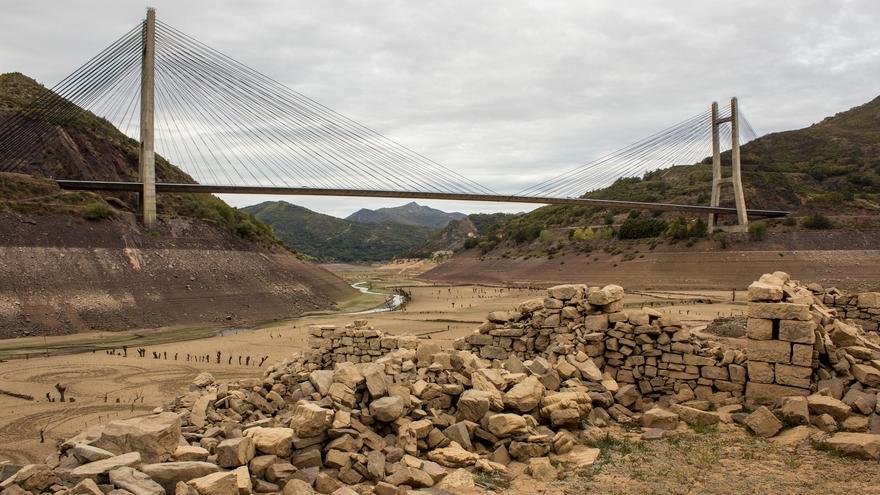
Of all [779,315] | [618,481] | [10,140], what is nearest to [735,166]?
[779,315]

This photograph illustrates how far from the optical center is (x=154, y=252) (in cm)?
3716

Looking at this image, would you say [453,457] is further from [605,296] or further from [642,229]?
[642,229]

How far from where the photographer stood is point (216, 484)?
6.18 m

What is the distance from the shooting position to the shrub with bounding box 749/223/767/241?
5398cm

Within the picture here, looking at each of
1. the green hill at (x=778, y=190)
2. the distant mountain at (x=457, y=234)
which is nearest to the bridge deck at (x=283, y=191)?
the green hill at (x=778, y=190)

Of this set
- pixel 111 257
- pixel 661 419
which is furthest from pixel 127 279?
pixel 661 419

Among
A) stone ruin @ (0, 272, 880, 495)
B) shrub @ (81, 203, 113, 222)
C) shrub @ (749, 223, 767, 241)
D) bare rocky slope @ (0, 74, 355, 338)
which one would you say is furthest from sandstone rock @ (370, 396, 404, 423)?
shrub @ (749, 223, 767, 241)

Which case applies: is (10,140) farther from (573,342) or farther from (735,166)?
(735,166)

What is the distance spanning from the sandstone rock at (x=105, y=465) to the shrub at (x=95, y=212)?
35.6 metres

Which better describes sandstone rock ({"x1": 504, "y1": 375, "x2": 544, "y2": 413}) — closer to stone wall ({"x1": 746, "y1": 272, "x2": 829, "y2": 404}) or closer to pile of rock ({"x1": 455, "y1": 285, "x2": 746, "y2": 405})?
pile of rock ({"x1": 455, "y1": 285, "x2": 746, "y2": 405})

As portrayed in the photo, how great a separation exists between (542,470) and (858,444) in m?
4.37

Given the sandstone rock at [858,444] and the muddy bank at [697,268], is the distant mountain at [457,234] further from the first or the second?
the sandstone rock at [858,444]

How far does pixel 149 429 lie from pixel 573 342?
7.85 meters

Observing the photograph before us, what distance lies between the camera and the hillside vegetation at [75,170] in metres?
36.5
